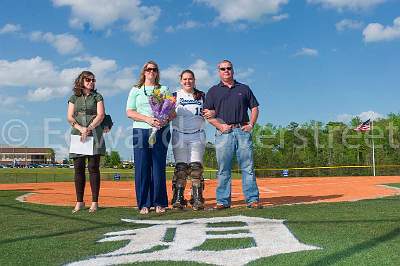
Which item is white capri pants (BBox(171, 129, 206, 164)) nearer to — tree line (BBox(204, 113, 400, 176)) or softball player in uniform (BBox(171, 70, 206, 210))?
softball player in uniform (BBox(171, 70, 206, 210))

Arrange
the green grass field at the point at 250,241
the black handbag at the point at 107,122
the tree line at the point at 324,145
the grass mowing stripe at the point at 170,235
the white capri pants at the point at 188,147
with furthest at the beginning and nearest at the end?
1. the tree line at the point at 324,145
2. the black handbag at the point at 107,122
3. the white capri pants at the point at 188,147
4. the grass mowing stripe at the point at 170,235
5. the green grass field at the point at 250,241

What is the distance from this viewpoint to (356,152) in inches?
2749

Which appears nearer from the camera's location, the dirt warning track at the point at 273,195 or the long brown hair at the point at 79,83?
the long brown hair at the point at 79,83

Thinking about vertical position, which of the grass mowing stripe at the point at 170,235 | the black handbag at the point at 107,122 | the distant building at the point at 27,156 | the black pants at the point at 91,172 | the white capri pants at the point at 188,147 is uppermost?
the distant building at the point at 27,156

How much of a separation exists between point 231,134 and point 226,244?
9.82ft

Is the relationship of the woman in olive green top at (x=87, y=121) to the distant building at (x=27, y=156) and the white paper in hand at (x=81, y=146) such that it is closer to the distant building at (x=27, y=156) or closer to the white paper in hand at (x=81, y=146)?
the white paper in hand at (x=81, y=146)

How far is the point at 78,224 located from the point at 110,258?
6.58 feet

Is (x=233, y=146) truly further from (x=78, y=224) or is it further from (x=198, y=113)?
(x=78, y=224)

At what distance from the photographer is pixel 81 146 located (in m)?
6.41

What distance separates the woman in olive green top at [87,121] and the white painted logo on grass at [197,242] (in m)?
1.60

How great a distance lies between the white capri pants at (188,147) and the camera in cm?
654

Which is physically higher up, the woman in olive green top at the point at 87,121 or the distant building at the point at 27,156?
the distant building at the point at 27,156

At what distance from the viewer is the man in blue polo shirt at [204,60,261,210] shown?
6.45 m

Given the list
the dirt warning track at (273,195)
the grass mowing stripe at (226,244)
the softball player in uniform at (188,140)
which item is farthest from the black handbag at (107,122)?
the grass mowing stripe at (226,244)
